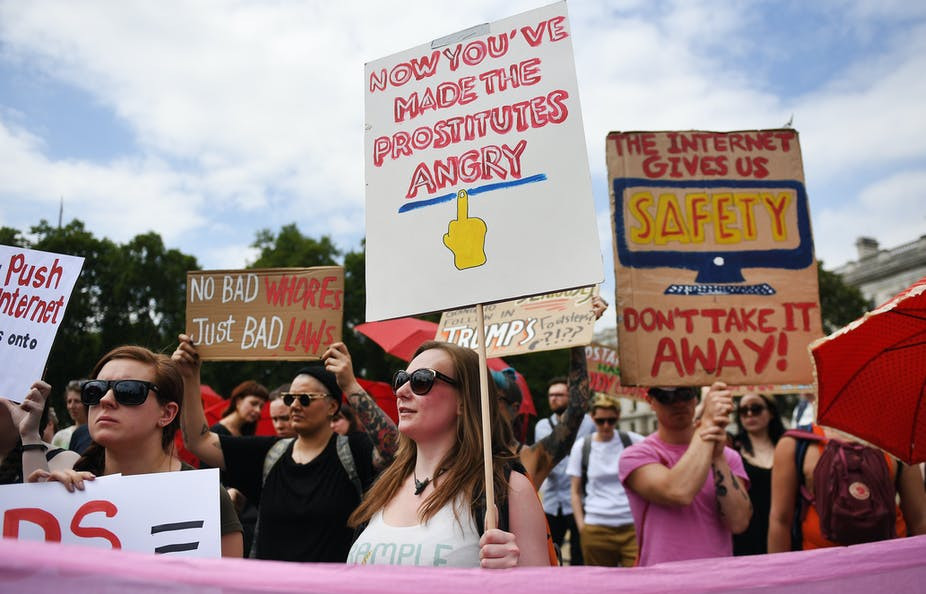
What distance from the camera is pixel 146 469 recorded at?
2619 mm

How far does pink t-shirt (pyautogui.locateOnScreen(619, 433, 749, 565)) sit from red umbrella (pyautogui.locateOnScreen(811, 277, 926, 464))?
32.0 inches

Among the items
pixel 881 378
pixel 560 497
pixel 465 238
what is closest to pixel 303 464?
pixel 465 238

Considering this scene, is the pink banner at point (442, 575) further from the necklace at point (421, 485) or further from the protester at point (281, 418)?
the protester at point (281, 418)

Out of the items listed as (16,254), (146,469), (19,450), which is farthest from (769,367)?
(16,254)

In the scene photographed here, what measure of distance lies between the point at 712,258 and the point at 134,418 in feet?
8.91

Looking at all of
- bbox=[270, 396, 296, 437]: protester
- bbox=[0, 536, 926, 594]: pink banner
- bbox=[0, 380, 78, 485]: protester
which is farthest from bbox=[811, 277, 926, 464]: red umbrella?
bbox=[270, 396, 296, 437]: protester

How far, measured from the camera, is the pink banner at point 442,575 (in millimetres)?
1357

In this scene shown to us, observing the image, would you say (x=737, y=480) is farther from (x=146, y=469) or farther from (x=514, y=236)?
(x=146, y=469)

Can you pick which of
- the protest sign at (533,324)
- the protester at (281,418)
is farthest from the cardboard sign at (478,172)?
the protester at (281,418)

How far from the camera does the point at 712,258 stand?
3.61m

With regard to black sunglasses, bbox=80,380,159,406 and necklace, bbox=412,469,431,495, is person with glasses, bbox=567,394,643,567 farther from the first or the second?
black sunglasses, bbox=80,380,159,406

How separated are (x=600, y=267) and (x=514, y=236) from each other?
1.12ft

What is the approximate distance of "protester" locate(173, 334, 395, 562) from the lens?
11.2 feet

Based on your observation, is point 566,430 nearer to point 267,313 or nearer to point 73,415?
point 267,313
